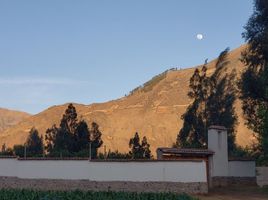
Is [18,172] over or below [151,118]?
below

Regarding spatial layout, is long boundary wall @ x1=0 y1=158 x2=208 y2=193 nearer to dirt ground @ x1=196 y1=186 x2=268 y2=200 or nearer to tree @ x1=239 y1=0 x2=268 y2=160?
dirt ground @ x1=196 y1=186 x2=268 y2=200

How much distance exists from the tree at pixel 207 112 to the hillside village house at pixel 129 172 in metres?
18.3

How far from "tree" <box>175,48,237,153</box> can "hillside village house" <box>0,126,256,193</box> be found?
18350mm

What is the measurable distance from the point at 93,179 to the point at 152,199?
933cm

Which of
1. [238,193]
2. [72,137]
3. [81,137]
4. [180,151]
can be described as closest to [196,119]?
[81,137]

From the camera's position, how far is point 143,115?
369 feet

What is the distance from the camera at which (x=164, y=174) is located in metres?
32.4

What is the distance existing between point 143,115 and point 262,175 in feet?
229

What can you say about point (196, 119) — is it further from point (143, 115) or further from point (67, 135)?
point (143, 115)

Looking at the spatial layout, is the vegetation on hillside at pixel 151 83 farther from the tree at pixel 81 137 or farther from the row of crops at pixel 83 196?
the row of crops at pixel 83 196

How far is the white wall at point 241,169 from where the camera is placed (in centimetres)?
4050

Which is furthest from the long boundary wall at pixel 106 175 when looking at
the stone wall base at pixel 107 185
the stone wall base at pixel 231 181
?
the stone wall base at pixel 231 181

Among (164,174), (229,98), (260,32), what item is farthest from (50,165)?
(229,98)

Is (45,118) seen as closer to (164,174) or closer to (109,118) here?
(109,118)
